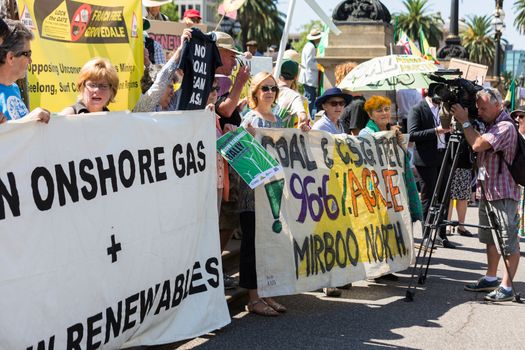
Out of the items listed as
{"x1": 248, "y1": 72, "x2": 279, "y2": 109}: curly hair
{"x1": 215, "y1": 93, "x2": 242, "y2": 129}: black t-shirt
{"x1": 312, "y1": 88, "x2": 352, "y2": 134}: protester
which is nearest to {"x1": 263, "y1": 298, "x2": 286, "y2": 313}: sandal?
{"x1": 215, "y1": 93, "x2": 242, "y2": 129}: black t-shirt

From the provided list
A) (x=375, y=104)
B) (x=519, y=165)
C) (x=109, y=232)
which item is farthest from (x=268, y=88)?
(x=109, y=232)

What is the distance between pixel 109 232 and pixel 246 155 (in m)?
1.68

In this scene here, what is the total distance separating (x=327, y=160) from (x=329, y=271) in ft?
2.96

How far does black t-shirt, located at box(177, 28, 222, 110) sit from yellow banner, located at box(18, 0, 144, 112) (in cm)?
92

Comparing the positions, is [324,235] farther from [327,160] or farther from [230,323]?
[230,323]

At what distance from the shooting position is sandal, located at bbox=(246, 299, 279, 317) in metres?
6.33

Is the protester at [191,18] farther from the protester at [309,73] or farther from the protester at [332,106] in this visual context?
the protester at [309,73]

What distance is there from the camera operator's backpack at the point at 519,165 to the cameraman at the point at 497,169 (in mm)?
41

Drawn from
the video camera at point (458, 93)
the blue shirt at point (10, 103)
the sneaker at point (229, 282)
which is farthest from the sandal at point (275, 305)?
the blue shirt at point (10, 103)

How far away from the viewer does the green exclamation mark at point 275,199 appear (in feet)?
20.8

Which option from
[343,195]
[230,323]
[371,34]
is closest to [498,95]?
[343,195]

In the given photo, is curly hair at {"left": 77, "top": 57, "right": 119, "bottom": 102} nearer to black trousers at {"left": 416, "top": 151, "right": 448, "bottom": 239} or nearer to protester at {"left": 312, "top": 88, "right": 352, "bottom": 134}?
protester at {"left": 312, "top": 88, "right": 352, "bottom": 134}

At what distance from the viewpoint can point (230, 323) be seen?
6.07m

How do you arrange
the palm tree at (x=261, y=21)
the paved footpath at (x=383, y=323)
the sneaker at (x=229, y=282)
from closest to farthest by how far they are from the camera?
the paved footpath at (x=383, y=323) < the sneaker at (x=229, y=282) < the palm tree at (x=261, y=21)
